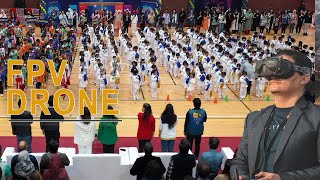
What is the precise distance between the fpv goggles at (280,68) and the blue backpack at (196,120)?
6.52m

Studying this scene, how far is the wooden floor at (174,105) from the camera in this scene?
11.5 metres

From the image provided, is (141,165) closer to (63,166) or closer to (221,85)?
(63,166)

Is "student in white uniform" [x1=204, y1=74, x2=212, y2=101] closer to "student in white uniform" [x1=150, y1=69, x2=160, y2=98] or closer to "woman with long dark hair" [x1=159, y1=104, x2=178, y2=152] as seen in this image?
"student in white uniform" [x1=150, y1=69, x2=160, y2=98]

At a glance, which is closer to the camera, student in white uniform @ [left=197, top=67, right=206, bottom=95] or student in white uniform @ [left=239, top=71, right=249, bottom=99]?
student in white uniform @ [left=239, top=71, right=249, bottom=99]

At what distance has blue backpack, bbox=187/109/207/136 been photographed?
29.0 ft

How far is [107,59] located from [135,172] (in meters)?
12.5

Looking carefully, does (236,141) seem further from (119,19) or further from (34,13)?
(34,13)

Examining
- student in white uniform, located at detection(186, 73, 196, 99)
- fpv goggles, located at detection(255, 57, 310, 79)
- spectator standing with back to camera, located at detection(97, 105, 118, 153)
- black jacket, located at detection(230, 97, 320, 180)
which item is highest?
fpv goggles, located at detection(255, 57, 310, 79)

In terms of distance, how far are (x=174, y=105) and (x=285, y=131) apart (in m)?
11.7

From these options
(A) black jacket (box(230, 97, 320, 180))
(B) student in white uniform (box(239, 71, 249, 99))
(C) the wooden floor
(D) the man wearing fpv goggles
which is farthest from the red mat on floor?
(A) black jacket (box(230, 97, 320, 180))

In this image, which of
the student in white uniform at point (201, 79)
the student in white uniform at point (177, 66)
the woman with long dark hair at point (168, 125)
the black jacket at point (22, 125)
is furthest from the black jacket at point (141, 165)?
the student in white uniform at point (177, 66)

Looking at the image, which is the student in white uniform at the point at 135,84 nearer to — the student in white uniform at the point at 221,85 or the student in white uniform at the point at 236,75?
the student in white uniform at the point at 221,85

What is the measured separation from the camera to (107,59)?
18703 mm

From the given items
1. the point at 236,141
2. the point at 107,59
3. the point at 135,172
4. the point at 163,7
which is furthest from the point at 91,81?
the point at 163,7
